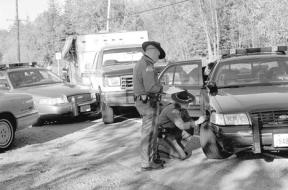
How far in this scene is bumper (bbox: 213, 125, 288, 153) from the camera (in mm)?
5848

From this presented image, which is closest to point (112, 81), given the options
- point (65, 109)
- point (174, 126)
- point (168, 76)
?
point (65, 109)

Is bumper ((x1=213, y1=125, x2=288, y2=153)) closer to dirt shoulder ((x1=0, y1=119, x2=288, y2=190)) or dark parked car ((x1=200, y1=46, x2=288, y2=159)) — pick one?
dark parked car ((x1=200, y1=46, x2=288, y2=159))

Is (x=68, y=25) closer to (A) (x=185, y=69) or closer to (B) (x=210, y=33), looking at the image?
(B) (x=210, y=33)

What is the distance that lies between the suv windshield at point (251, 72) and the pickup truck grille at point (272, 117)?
4.86 ft

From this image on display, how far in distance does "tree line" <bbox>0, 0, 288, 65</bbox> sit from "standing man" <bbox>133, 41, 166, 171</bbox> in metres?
18.4

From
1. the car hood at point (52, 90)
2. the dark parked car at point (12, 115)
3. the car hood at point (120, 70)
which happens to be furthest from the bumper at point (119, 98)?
the dark parked car at point (12, 115)

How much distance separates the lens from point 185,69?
9.74 m

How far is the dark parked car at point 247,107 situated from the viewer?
19.4 ft

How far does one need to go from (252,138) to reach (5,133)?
4.73 m

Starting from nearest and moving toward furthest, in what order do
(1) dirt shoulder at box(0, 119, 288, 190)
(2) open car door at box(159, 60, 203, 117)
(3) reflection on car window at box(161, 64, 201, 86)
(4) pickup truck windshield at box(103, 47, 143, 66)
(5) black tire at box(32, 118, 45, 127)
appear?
1. (1) dirt shoulder at box(0, 119, 288, 190)
2. (2) open car door at box(159, 60, 203, 117)
3. (3) reflection on car window at box(161, 64, 201, 86)
4. (5) black tire at box(32, 118, 45, 127)
5. (4) pickup truck windshield at box(103, 47, 143, 66)

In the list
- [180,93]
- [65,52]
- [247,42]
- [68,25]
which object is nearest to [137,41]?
[65,52]

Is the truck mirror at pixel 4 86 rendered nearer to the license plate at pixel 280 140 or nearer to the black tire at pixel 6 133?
the black tire at pixel 6 133

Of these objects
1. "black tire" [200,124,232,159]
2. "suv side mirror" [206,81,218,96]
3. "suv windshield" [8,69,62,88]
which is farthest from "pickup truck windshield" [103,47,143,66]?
"black tire" [200,124,232,159]

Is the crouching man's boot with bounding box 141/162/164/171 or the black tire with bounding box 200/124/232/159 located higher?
the black tire with bounding box 200/124/232/159
